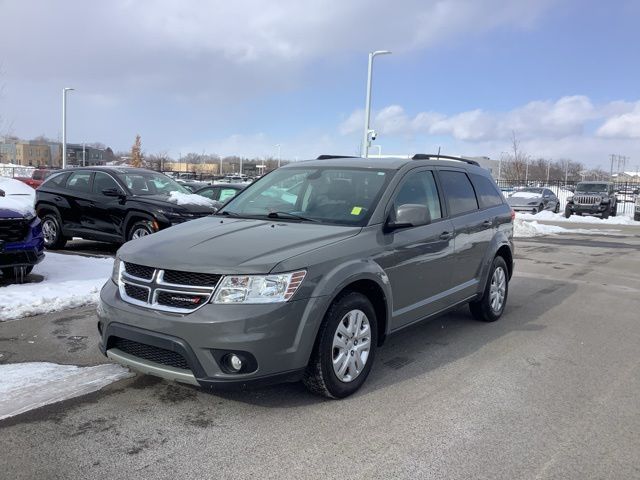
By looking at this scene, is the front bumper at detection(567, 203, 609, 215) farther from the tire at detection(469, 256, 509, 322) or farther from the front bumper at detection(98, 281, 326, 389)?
the front bumper at detection(98, 281, 326, 389)

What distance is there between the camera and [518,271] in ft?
34.4

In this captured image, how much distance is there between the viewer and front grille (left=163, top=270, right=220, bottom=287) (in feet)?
11.8

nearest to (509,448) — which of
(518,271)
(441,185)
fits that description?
(441,185)

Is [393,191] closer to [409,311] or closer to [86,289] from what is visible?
[409,311]

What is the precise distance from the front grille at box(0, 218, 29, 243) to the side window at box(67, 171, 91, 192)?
387 cm

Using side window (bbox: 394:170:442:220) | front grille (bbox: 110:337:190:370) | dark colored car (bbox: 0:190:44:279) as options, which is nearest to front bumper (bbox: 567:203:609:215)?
side window (bbox: 394:170:442:220)

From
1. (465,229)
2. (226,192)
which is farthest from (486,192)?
(226,192)

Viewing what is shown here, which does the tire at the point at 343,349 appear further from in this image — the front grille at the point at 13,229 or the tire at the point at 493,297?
the front grille at the point at 13,229

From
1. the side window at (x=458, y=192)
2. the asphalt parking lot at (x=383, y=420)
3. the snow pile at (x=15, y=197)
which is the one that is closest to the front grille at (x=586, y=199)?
the asphalt parking lot at (x=383, y=420)

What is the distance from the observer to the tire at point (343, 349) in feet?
12.7

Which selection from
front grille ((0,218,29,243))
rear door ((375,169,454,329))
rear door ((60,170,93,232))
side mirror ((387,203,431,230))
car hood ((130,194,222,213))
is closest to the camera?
side mirror ((387,203,431,230))

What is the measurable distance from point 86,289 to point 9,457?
409 cm

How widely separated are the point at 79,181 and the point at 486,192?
8.04 m

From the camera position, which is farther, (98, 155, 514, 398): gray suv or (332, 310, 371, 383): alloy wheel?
(332, 310, 371, 383): alloy wheel
